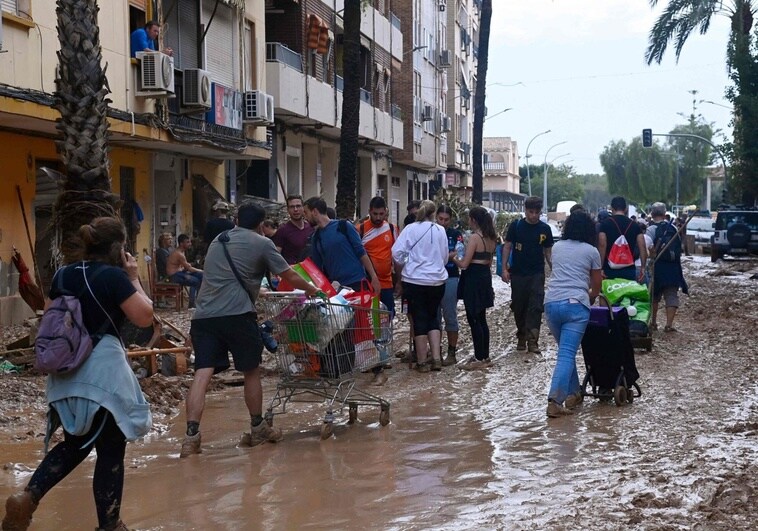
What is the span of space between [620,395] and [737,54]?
91.8ft

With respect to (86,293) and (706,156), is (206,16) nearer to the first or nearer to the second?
(86,293)

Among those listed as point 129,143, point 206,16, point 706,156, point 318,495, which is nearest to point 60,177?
point 318,495

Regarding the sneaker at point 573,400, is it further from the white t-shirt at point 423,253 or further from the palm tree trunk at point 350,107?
the palm tree trunk at point 350,107

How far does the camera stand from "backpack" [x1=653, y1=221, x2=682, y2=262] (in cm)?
1566

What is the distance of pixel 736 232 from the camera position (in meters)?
39.6

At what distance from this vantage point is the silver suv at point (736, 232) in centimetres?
3959

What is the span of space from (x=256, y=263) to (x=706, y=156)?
10381 centimetres

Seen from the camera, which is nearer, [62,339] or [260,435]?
[62,339]

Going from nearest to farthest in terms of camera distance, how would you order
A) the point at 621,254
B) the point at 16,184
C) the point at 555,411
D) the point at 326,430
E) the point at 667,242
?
the point at 326,430
the point at 555,411
the point at 621,254
the point at 667,242
the point at 16,184

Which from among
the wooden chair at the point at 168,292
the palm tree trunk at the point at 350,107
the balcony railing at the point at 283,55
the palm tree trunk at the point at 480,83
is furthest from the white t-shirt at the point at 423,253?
the palm tree trunk at the point at 480,83

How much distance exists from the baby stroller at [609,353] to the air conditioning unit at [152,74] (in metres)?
12.4

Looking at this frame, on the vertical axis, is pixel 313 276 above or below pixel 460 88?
below

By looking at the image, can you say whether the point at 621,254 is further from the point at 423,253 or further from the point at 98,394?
the point at 98,394

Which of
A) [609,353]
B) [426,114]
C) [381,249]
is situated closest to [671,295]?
[381,249]
